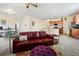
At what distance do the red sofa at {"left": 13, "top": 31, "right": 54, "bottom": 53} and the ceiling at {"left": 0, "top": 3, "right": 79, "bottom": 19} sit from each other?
339 millimetres

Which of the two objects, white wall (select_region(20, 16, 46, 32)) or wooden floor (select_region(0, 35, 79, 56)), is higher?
white wall (select_region(20, 16, 46, 32))

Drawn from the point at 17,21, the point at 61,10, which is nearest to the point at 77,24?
the point at 61,10

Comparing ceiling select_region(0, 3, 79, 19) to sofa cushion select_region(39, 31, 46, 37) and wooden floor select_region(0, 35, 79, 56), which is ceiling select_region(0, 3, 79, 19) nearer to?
sofa cushion select_region(39, 31, 46, 37)

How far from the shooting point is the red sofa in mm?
2088

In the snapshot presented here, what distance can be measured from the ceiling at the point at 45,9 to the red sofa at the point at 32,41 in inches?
13.4

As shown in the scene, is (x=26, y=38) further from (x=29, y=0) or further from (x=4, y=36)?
(x=29, y=0)

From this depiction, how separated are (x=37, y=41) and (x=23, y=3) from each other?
2.36ft

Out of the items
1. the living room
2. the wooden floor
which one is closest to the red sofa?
the living room

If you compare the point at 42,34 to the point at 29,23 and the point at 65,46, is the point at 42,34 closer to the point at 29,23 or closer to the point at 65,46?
the point at 29,23

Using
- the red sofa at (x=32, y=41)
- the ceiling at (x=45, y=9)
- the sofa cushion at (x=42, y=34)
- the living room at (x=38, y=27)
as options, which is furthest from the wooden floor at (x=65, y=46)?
the ceiling at (x=45, y=9)

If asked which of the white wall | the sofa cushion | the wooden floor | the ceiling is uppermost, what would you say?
the ceiling

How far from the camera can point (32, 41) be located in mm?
2141

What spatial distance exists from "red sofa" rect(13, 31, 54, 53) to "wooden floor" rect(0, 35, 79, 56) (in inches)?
5.7

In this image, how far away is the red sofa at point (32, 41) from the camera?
6.85 feet
